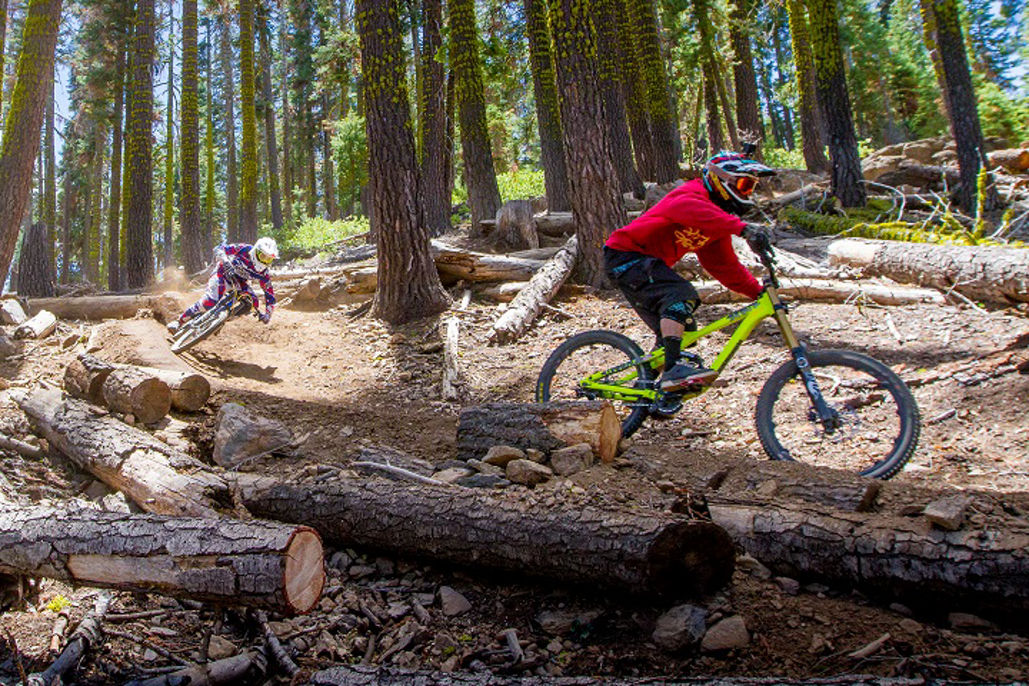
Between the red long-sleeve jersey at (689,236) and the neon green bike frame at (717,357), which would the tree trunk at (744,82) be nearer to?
the red long-sleeve jersey at (689,236)

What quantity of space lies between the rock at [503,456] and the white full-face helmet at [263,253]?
6639mm

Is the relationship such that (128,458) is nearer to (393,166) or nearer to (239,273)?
(239,273)

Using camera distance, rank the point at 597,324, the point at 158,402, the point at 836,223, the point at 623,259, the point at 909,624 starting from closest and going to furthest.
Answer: the point at 909,624 → the point at 623,259 → the point at 158,402 → the point at 597,324 → the point at 836,223

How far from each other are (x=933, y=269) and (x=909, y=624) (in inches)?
273

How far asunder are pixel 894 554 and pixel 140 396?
227 inches

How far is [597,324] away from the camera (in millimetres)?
9547

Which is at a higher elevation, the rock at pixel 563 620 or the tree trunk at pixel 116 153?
the tree trunk at pixel 116 153

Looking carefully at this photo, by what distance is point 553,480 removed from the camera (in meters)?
4.71

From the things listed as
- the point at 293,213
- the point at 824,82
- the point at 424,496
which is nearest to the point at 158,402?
the point at 424,496

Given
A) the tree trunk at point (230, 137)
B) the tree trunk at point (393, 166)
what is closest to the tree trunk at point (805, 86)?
the tree trunk at point (393, 166)

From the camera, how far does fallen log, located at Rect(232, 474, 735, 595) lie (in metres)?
3.23

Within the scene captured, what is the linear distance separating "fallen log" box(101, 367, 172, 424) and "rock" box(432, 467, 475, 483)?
9.66 ft

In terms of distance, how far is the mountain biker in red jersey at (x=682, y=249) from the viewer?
5215 millimetres

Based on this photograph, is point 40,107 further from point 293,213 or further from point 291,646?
point 293,213
